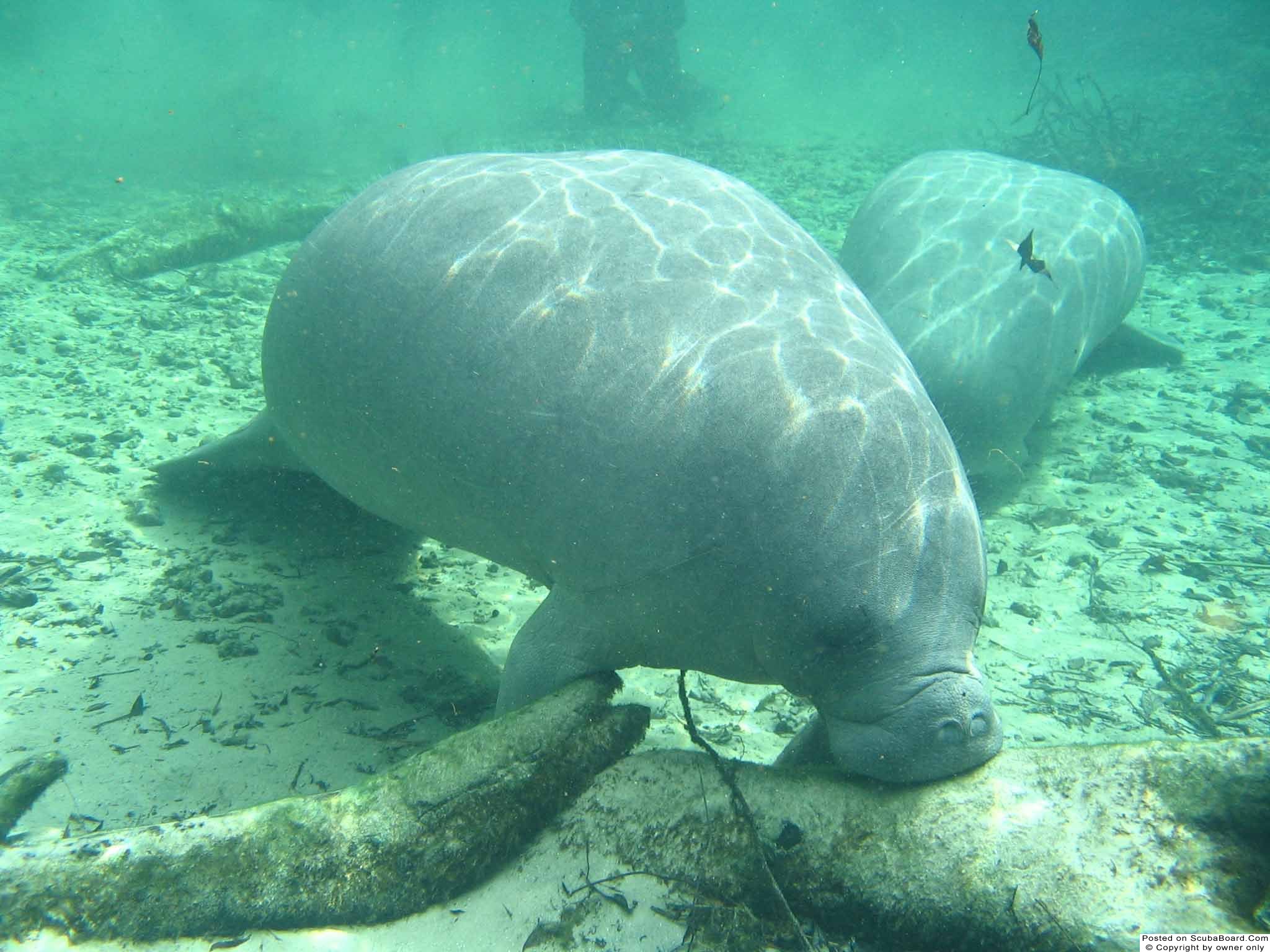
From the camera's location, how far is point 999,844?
2.34 m

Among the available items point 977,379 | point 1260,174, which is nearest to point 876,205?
point 977,379

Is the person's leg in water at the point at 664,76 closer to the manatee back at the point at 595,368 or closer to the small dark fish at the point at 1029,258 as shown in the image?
the small dark fish at the point at 1029,258

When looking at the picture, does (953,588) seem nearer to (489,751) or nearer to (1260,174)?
(489,751)

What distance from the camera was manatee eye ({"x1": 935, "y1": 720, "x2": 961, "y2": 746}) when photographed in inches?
101

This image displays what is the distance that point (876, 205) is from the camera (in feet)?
23.3

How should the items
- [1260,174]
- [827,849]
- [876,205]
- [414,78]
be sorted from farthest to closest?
[414,78] < [1260,174] < [876,205] < [827,849]

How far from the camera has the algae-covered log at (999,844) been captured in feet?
7.07

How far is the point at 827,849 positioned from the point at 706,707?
5.12ft

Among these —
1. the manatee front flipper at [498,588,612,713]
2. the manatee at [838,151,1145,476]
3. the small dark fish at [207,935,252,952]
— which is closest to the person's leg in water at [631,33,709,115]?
the manatee at [838,151,1145,476]

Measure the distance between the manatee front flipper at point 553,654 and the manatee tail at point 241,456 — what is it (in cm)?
229

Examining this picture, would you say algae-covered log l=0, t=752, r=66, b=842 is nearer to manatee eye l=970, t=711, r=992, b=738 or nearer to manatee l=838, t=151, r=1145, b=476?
manatee eye l=970, t=711, r=992, b=738

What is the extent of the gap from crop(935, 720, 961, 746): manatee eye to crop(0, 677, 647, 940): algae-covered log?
1362 millimetres

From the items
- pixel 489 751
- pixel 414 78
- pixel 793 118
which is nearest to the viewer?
pixel 489 751

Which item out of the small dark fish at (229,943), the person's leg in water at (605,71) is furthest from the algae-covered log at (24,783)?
the person's leg in water at (605,71)
